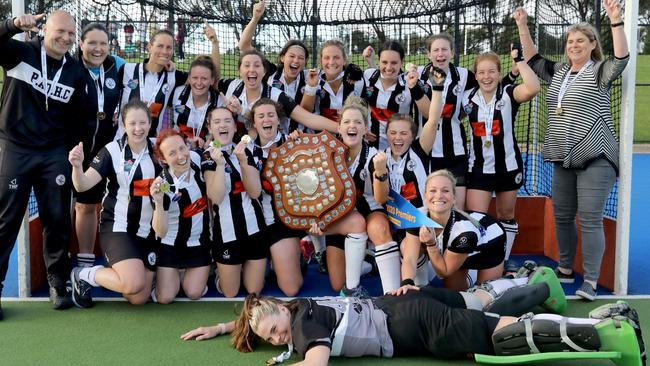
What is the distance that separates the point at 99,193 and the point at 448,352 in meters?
2.55

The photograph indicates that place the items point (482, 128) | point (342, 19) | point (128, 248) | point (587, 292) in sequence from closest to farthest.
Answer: point (128, 248) < point (587, 292) < point (482, 128) < point (342, 19)

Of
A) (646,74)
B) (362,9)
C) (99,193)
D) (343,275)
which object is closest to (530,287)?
(343,275)

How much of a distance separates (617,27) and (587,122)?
589 mm

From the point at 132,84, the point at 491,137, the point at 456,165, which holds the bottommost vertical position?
the point at 456,165

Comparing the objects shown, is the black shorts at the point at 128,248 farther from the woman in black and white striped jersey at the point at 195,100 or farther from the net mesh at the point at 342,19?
the net mesh at the point at 342,19

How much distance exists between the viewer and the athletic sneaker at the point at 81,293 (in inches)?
169

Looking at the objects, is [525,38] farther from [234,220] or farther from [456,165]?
[234,220]

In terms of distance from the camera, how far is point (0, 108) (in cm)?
422

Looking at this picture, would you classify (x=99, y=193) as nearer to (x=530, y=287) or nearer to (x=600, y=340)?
(x=530, y=287)

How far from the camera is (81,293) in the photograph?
4289mm

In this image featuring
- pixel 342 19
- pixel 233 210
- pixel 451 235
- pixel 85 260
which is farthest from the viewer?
pixel 342 19

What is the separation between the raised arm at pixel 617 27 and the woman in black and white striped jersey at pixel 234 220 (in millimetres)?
2238

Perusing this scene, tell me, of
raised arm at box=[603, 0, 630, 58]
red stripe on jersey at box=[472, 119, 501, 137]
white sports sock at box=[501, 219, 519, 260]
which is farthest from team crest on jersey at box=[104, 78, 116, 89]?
raised arm at box=[603, 0, 630, 58]

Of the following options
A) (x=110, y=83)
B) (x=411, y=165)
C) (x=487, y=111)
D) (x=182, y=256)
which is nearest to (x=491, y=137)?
(x=487, y=111)
